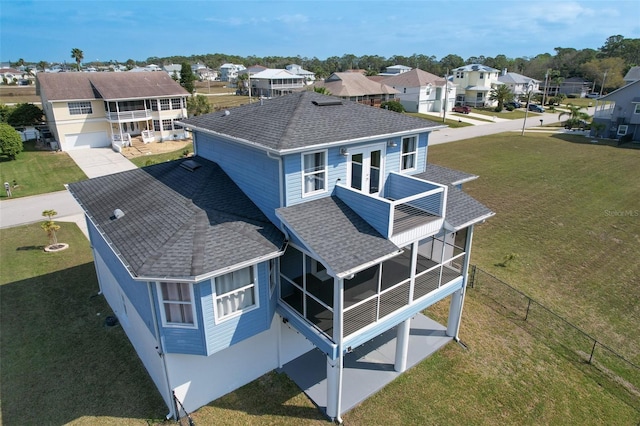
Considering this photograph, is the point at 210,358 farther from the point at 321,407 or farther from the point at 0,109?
the point at 0,109

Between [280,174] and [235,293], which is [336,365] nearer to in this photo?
[235,293]

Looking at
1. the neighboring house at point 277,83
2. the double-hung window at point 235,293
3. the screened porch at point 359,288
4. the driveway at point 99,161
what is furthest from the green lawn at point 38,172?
the neighboring house at point 277,83

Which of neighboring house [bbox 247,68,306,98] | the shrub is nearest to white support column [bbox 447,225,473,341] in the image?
the shrub

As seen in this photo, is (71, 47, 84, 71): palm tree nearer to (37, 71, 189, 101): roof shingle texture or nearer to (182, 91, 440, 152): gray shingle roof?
(37, 71, 189, 101): roof shingle texture

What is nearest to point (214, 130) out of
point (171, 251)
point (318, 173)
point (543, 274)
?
point (318, 173)

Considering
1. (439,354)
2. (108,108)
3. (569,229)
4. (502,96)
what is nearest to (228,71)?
(502,96)

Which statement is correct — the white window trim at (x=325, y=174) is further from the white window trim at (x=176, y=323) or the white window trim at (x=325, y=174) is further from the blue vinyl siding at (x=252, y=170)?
the white window trim at (x=176, y=323)

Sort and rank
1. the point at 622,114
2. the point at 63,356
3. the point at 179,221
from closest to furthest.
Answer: the point at 179,221, the point at 63,356, the point at 622,114
